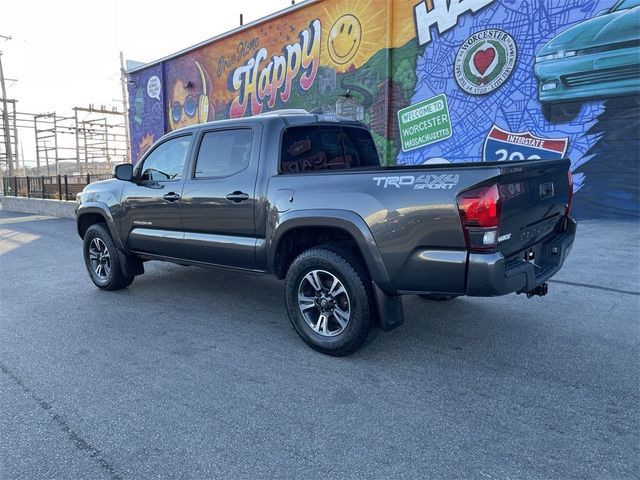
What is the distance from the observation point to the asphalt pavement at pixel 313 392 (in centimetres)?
236

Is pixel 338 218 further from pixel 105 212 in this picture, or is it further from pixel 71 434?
pixel 105 212

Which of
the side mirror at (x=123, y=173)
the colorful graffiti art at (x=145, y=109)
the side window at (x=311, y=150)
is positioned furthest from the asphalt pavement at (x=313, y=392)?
the colorful graffiti art at (x=145, y=109)

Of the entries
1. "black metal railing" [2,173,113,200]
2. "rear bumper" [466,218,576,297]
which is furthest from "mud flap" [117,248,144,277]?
"black metal railing" [2,173,113,200]

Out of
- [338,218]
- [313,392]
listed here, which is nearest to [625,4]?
[338,218]

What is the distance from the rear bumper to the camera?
112 inches

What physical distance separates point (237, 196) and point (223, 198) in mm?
191

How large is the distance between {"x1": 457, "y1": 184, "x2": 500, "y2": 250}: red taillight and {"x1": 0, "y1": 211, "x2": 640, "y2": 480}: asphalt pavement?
3.34ft

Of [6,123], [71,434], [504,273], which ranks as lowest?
[71,434]

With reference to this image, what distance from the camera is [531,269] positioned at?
3.16 m

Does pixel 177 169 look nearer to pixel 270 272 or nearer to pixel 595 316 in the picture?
pixel 270 272

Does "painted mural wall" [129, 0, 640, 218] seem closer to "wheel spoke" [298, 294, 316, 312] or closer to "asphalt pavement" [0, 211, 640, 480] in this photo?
"asphalt pavement" [0, 211, 640, 480]

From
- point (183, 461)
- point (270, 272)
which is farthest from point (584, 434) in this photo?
point (270, 272)

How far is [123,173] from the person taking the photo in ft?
16.9

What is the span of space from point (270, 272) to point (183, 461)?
194 cm
